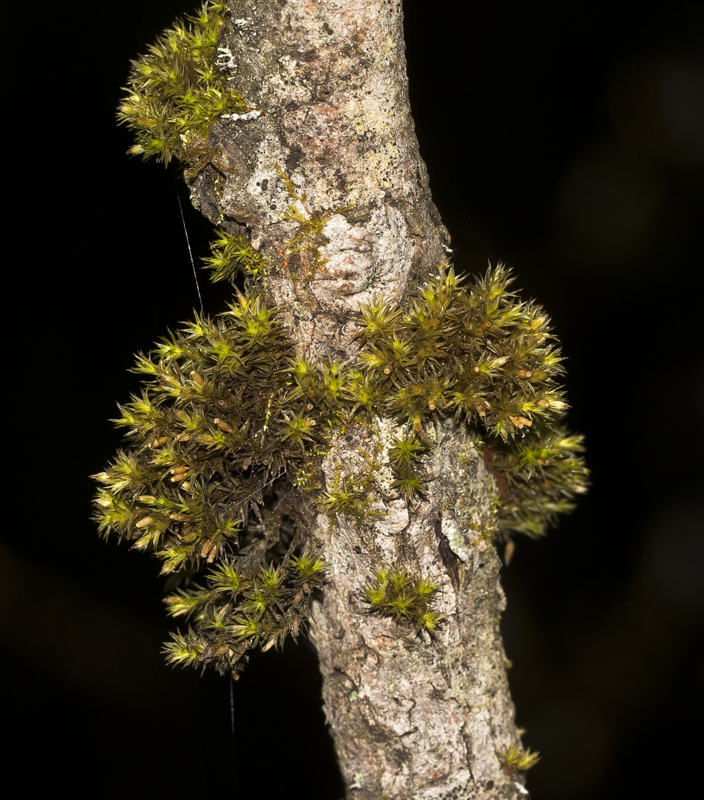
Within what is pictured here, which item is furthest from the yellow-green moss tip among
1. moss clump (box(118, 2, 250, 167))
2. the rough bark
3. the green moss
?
moss clump (box(118, 2, 250, 167))

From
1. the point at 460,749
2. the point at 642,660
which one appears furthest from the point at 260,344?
the point at 642,660

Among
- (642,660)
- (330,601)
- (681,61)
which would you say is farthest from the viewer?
(642,660)

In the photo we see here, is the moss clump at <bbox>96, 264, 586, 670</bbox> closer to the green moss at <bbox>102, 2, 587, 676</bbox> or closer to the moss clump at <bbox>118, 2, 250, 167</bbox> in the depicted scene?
the green moss at <bbox>102, 2, 587, 676</bbox>

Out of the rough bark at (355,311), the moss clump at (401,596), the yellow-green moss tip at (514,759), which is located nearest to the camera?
the rough bark at (355,311)

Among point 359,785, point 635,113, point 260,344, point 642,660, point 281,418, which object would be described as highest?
point 635,113

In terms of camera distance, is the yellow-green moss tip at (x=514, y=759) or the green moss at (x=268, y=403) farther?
the yellow-green moss tip at (x=514, y=759)

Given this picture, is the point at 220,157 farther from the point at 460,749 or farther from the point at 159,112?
the point at 460,749

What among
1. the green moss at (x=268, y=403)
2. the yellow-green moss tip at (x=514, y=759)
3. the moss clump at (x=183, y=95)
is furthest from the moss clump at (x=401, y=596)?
the moss clump at (x=183, y=95)

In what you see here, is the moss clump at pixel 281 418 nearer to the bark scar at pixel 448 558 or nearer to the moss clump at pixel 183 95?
the bark scar at pixel 448 558
